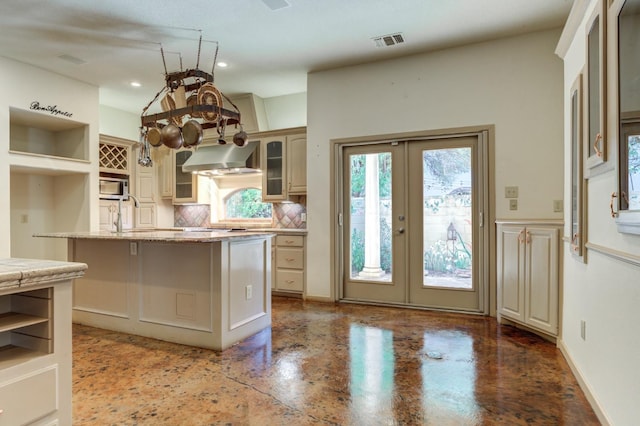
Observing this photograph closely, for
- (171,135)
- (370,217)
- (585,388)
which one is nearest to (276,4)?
(171,135)

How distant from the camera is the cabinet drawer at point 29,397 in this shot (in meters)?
1.41

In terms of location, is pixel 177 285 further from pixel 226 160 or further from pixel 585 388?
pixel 585 388

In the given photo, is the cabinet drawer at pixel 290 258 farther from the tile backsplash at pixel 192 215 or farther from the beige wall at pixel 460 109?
the tile backsplash at pixel 192 215

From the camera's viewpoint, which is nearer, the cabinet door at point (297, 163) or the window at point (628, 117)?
the window at point (628, 117)

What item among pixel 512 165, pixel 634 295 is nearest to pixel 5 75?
pixel 512 165

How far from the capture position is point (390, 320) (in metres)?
3.87

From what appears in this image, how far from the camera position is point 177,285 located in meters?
3.14

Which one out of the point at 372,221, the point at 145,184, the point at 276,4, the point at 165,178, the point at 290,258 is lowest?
the point at 290,258

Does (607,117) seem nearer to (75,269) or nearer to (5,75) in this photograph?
(75,269)

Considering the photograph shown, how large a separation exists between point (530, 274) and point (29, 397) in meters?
3.43

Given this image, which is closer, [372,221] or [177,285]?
[177,285]

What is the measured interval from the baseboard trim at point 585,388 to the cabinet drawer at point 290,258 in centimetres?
295

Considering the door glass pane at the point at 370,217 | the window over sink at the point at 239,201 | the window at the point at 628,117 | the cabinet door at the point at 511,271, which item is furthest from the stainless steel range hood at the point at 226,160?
the window at the point at 628,117

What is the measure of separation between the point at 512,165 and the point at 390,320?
2010mm
